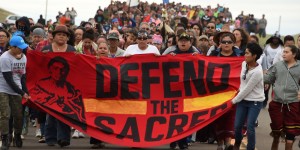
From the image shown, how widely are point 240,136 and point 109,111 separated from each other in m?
2.24

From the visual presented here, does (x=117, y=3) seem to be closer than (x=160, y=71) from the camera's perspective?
No

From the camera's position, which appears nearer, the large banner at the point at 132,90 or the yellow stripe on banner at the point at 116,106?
the large banner at the point at 132,90

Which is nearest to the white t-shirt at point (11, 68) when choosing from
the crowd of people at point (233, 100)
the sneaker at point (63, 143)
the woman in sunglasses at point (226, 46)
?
the crowd of people at point (233, 100)

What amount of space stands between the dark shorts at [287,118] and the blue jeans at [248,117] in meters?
0.55

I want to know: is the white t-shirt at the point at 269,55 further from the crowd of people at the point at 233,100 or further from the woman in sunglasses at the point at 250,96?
the woman in sunglasses at the point at 250,96

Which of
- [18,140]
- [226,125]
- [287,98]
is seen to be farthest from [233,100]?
[18,140]

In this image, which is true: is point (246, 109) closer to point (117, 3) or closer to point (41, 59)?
point (41, 59)

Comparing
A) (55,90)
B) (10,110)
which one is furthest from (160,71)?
(10,110)

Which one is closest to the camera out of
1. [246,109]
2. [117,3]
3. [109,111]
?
[246,109]

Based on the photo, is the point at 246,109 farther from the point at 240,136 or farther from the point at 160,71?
the point at 160,71

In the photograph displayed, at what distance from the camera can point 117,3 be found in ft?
126

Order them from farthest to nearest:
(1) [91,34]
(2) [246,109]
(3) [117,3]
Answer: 1. (3) [117,3]
2. (1) [91,34]
3. (2) [246,109]

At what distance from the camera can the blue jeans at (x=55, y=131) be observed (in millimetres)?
12281

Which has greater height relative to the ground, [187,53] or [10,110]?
[187,53]
